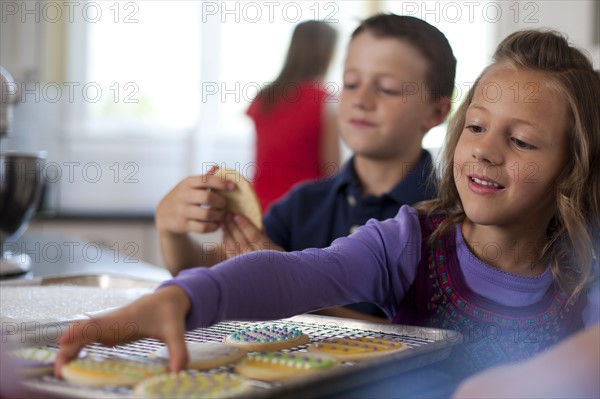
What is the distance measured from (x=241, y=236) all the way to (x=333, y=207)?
1.00 feet

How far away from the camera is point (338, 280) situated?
32.1 inches

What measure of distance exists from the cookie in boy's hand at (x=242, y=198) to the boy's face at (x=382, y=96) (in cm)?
29

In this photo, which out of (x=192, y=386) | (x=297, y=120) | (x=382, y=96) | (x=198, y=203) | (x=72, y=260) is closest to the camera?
(x=192, y=386)

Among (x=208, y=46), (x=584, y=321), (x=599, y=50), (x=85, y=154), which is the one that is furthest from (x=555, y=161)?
(x=85, y=154)

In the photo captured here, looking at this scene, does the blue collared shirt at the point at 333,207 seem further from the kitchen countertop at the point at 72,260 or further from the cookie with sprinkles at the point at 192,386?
the cookie with sprinkles at the point at 192,386

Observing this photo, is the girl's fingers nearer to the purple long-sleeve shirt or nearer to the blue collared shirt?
the purple long-sleeve shirt

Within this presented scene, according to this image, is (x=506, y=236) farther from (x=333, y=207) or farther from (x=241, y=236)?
(x=333, y=207)

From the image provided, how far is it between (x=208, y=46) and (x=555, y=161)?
2706 millimetres

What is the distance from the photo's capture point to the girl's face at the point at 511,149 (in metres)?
0.85

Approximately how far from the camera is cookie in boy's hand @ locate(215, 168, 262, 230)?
3.57 feet

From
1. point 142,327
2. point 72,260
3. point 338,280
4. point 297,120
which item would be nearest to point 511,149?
point 338,280

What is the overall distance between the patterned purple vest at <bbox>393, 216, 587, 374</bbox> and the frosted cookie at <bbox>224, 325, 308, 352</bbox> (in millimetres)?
221

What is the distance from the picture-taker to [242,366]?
0.58 metres

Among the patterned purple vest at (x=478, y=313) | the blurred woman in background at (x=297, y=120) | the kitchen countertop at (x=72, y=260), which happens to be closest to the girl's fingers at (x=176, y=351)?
the patterned purple vest at (x=478, y=313)
